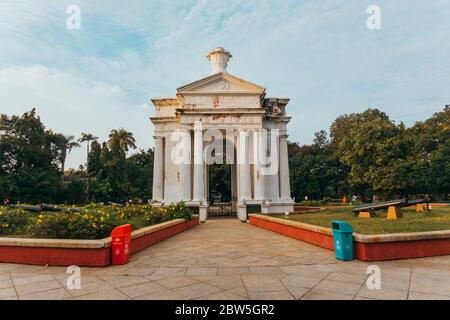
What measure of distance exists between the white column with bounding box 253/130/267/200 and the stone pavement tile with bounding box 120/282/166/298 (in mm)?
18547

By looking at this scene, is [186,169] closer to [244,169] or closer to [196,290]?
[244,169]

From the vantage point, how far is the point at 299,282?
564 cm

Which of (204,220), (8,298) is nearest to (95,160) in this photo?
(204,220)

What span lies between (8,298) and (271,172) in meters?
22.5

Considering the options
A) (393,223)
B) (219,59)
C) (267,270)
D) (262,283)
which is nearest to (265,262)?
(267,270)

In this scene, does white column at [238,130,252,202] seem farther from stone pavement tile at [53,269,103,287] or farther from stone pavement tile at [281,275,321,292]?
stone pavement tile at [53,269,103,287]

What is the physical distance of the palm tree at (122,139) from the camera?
190 ft

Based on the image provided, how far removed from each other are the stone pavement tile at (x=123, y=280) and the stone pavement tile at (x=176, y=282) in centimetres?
38

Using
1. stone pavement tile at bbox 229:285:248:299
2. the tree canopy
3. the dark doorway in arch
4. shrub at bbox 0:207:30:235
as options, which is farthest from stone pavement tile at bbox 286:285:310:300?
the dark doorway in arch

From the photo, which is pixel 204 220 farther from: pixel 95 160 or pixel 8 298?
pixel 95 160

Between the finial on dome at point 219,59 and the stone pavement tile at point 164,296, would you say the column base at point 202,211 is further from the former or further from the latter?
the stone pavement tile at point 164,296

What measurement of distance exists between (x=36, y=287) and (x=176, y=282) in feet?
8.38

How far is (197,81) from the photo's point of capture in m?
24.3

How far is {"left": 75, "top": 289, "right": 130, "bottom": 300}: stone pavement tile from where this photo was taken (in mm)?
4836
